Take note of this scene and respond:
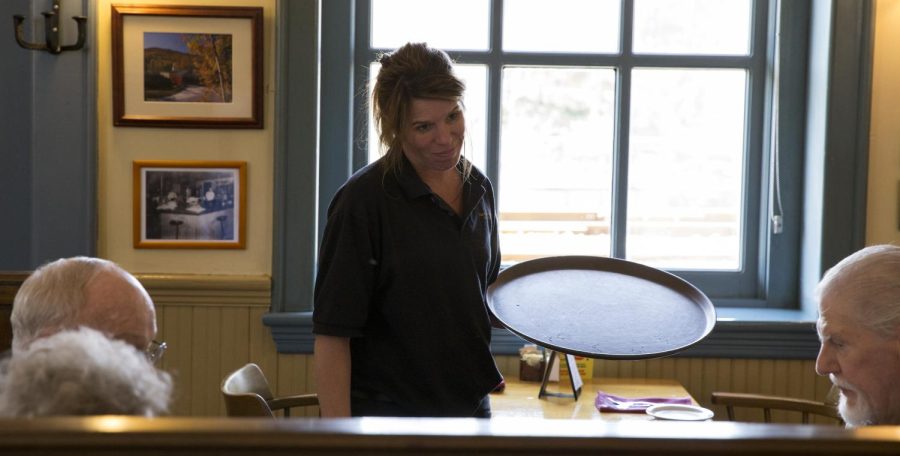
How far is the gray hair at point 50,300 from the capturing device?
146 cm

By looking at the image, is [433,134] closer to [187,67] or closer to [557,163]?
[187,67]

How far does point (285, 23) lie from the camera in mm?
3391

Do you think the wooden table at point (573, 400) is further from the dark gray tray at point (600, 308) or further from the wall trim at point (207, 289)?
the wall trim at point (207, 289)

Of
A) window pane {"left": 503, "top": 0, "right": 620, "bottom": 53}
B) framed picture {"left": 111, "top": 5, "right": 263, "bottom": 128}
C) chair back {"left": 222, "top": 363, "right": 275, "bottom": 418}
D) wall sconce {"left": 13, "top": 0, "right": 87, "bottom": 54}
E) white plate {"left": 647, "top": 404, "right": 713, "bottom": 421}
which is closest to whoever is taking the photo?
chair back {"left": 222, "top": 363, "right": 275, "bottom": 418}

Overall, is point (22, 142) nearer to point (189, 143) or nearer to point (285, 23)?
point (189, 143)

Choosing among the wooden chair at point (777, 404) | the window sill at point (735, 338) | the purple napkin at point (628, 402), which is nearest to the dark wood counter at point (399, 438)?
the purple napkin at point (628, 402)

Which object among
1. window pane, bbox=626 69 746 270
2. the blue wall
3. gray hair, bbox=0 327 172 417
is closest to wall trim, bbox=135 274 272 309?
the blue wall

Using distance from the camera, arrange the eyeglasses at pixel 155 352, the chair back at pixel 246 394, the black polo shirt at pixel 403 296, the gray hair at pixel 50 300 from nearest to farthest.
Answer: the gray hair at pixel 50 300 < the eyeglasses at pixel 155 352 < the black polo shirt at pixel 403 296 < the chair back at pixel 246 394

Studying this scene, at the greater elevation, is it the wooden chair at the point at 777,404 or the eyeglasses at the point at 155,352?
the eyeglasses at the point at 155,352

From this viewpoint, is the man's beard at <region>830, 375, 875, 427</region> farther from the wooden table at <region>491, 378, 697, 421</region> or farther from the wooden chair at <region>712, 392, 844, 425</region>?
the wooden chair at <region>712, 392, 844, 425</region>

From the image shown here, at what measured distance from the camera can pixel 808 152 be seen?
364 centimetres

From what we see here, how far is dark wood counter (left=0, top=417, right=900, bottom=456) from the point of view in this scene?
0.89 meters

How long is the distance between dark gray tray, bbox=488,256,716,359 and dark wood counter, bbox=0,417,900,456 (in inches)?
45.2

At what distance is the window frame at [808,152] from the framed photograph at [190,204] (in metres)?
0.15
